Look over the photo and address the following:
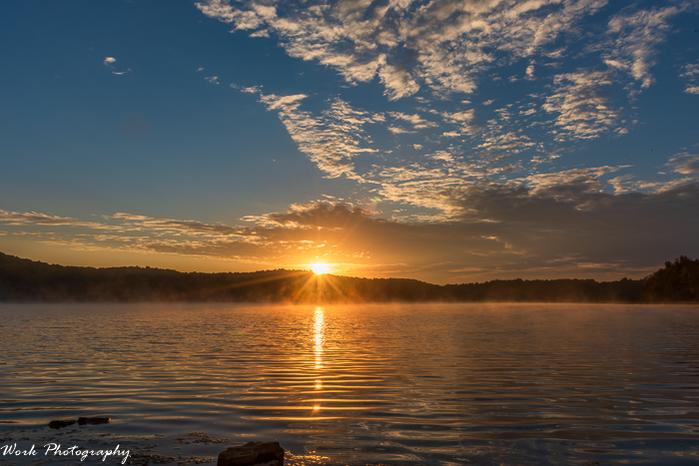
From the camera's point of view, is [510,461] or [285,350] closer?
[510,461]

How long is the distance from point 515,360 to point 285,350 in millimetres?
18833

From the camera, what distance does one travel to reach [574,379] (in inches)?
1100

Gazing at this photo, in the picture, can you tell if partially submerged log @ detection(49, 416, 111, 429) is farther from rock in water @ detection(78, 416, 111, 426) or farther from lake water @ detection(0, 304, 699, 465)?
lake water @ detection(0, 304, 699, 465)

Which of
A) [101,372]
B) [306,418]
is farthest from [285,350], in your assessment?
[306,418]

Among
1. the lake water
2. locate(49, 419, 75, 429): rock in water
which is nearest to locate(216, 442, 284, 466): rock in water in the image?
the lake water

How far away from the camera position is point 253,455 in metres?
12.6

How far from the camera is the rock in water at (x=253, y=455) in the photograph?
40.7 ft

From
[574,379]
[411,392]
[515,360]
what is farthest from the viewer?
[515,360]

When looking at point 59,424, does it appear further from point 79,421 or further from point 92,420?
point 92,420

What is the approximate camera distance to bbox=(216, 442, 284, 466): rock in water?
488 inches

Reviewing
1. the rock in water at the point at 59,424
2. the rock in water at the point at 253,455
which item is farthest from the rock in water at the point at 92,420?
the rock in water at the point at 253,455

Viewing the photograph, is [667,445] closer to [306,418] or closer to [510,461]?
[510,461]

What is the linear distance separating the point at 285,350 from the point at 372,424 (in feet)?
91.1

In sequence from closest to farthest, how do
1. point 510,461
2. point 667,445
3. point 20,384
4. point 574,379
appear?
1. point 510,461
2. point 667,445
3. point 20,384
4. point 574,379
